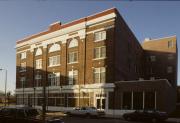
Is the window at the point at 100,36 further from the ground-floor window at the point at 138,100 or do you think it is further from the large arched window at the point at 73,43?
the ground-floor window at the point at 138,100

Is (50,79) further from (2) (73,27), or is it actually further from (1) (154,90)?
(1) (154,90)

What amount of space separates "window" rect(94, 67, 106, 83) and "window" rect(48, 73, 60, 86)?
33.1 feet

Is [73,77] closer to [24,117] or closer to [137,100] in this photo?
[137,100]

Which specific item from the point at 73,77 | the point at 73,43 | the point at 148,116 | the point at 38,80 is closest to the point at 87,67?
the point at 73,77

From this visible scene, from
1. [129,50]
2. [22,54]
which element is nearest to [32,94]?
[22,54]

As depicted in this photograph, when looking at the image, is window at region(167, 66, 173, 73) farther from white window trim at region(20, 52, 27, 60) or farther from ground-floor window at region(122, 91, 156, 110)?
white window trim at region(20, 52, 27, 60)

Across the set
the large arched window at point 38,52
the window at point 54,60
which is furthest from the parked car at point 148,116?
the large arched window at point 38,52

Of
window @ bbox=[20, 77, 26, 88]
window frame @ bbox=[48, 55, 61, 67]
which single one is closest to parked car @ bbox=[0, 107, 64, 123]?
window frame @ bbox=[48, 55, 61, 67]

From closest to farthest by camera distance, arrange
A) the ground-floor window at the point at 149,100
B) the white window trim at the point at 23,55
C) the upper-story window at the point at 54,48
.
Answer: the ground-floor window at the point at 149,100 < the upper-story window at the point at 54,48 < the white window trim at the point at 23,55

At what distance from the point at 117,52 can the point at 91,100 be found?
885cm

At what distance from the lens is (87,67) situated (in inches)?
1877

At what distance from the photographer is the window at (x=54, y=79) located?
5344 cm

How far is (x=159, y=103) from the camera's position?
38594mm

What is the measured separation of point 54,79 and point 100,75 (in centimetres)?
1246
